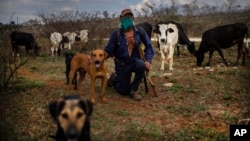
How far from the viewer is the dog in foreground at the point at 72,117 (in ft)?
12.2

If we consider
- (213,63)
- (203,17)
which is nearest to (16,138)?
(213,63)

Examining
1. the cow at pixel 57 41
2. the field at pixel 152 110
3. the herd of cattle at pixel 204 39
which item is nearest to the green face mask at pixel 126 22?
the field at pixel 152 110

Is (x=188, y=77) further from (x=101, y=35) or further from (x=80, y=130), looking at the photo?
(x=101, y=35)

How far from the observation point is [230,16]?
851 inches

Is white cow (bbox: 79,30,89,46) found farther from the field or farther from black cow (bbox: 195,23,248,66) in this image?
the field

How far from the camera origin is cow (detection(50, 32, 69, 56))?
50.4ft

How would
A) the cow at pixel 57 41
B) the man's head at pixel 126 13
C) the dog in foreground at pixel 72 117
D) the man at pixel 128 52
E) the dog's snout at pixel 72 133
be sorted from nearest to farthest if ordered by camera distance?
the dog's snout at pixel 72 133, the dog in foreground at pixel 72 117, the man's head at pixel 126 13, the man at pixel 128 52, the cow at pixel 57 41

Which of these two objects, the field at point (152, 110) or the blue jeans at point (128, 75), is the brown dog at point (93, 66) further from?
the blue jeans at point (128, 75)

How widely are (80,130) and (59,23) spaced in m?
13.8

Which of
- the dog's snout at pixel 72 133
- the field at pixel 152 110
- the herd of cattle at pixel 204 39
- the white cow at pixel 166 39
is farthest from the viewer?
the herd of cattle at pixel 204 39

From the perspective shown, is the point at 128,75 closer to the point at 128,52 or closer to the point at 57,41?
the point at 128,52

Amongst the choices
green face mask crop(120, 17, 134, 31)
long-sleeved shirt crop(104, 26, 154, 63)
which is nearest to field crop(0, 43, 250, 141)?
long-sleeved shirt crop(104, 26, 154, 63)

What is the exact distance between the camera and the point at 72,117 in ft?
12.6

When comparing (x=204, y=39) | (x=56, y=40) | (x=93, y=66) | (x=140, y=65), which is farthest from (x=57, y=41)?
(x=93, y=66)
